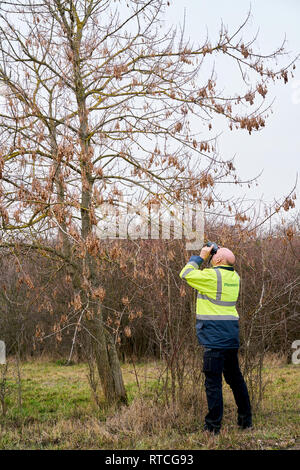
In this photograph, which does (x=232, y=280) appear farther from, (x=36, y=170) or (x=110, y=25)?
(x=110, y=25)

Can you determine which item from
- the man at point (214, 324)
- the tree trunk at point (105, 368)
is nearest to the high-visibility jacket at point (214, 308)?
the man at point (214, 324)

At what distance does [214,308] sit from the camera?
15.5ft

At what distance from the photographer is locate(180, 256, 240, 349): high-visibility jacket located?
15.4ft

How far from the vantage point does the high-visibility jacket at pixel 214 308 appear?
469 cm

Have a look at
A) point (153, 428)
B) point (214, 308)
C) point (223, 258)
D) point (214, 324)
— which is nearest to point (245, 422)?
point (153, 428)

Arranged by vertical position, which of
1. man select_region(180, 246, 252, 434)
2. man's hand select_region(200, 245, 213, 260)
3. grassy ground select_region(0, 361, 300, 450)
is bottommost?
grassy ground select_region(0, 361, 300, 450)

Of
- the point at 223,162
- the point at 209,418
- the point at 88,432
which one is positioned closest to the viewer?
the point at 209,418

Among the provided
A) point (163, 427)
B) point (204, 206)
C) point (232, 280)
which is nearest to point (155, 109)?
point (204, 206)

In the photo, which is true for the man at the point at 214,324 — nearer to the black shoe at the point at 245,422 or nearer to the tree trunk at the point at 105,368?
the black shoe at the point at 245,422

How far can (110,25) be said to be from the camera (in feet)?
23.8

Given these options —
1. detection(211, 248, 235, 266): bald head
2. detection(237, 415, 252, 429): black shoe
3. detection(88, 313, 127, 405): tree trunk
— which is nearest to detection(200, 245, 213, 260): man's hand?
detection(211, 248, 235, 266): bald head

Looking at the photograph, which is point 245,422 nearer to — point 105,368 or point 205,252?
point 205,252

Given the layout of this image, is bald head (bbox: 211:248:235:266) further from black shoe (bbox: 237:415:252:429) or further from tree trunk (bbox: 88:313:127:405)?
tree trunk (bbox: 88:313:127:405)

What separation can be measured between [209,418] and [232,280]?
1.37 metres
